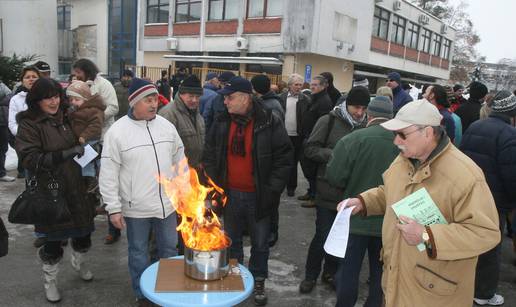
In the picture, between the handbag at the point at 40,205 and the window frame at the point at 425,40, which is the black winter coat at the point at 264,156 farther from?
the window frame at the point at 425,40

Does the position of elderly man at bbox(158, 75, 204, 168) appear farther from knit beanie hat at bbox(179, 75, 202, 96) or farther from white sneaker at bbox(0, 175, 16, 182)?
white sneaker at bbox(0, 175, 16, 182)

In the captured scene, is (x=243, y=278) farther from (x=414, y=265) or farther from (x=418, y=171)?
(x=418, y=171)

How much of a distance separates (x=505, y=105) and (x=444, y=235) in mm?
2615

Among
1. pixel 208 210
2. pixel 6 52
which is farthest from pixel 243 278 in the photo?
pixel 6 52

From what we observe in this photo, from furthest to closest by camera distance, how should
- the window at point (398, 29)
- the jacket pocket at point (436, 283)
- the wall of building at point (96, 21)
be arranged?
the wall of building at point (96, 21), the window at point (398, 29), the jacket pocket at point (436, 283)

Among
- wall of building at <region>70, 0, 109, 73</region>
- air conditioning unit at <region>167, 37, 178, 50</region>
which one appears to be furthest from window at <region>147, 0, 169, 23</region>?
wall of building at <region>70, 0, 109, 73</region>

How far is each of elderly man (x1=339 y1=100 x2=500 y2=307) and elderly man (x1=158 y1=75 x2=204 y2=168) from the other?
8.13 feet

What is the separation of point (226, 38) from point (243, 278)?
23.7 m

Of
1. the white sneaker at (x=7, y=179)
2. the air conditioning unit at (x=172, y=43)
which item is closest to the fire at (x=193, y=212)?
the white sneaker at (x=7, y=179)

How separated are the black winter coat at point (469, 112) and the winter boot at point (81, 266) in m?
6.58

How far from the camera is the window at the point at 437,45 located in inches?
1536

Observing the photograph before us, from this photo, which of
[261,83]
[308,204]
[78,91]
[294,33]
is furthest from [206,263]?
[294,33]

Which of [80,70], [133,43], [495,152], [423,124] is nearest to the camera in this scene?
[423,124]

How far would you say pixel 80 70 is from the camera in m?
5.54
